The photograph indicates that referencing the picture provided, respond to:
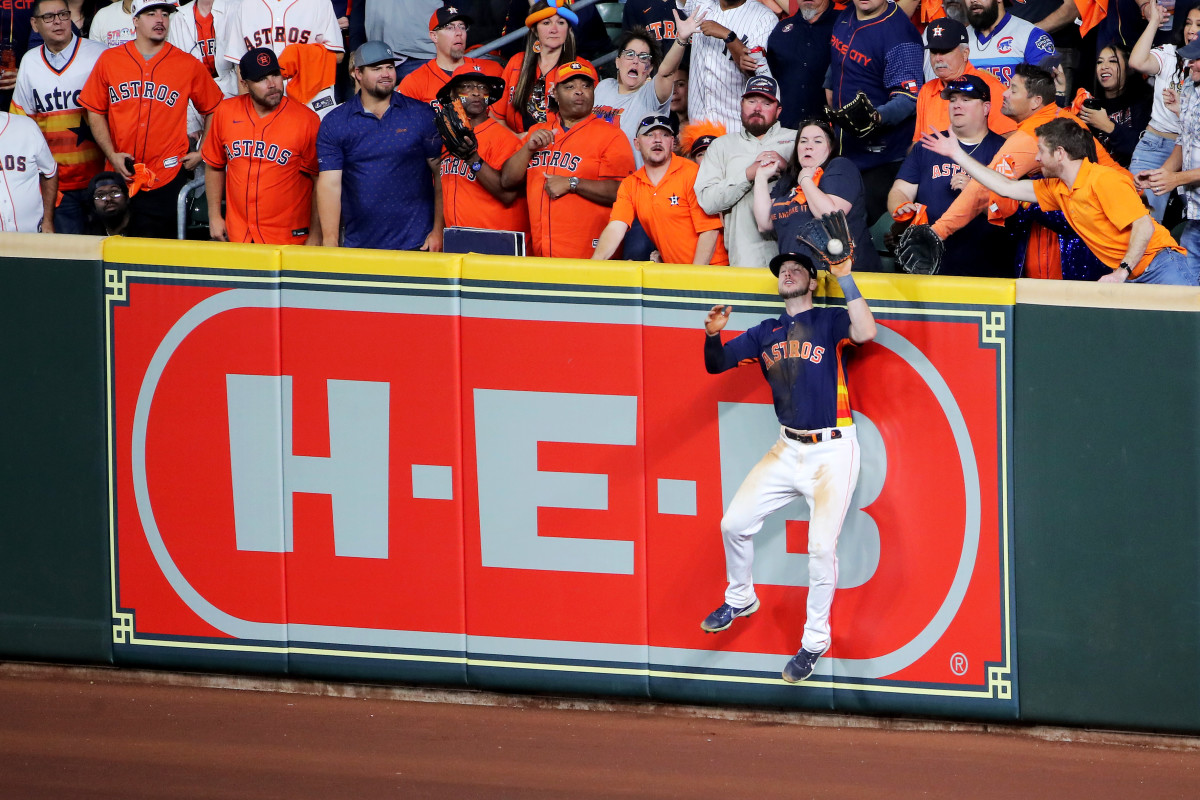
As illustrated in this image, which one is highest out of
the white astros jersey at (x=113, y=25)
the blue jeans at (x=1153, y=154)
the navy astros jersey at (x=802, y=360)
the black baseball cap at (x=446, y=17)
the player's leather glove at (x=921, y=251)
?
the white astros jersey at (x=113, y=25)

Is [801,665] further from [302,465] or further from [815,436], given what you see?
[302,465]

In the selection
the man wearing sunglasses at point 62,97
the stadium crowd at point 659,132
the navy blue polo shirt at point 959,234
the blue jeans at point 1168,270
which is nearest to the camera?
the blue jeans at point 1168,270

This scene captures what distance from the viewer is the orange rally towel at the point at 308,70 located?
10.8 m

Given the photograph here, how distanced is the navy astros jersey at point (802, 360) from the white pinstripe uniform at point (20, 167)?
5317 mm

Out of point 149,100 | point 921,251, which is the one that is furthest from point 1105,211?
point 149,100

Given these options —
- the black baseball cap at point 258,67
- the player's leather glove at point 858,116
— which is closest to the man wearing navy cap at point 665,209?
the player's leather glove at point 858,116

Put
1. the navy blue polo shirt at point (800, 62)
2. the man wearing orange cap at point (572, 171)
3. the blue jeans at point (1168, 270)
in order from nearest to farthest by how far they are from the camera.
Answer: the blue jeans at point (1168, 270), the man wearing orange cap at point (572, 171), the navy blue polo shirt at point (800, 62)

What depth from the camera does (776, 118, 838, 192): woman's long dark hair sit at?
26.5 feet

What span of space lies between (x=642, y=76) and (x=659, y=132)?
→ 64.9 inches

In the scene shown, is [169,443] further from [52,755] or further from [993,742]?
[993,742]

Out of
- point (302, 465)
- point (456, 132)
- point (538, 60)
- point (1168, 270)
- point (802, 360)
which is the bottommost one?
point (302, 465)

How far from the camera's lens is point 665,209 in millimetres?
8547

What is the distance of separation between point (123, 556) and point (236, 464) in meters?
0.86

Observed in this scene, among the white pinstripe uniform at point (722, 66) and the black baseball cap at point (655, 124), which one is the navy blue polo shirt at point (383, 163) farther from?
the white pinstripe uniform at point (722, 66)
